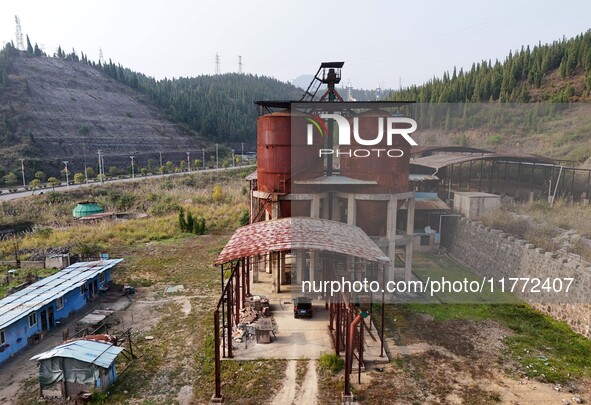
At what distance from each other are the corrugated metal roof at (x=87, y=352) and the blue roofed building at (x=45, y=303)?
3.42m

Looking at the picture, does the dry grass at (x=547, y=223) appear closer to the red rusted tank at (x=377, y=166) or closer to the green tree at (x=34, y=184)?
the red rusted tank at (x=377, y=166)

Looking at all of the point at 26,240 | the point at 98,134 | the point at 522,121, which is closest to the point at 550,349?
the point at 26,240

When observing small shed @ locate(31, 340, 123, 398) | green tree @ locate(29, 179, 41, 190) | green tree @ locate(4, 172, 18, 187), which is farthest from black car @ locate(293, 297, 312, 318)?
green tree @ locate(4, 172, 18, 187)

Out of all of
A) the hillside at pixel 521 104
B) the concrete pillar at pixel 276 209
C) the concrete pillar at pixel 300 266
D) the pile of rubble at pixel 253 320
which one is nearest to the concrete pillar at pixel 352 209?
the concrete pillar at pixel 300 266

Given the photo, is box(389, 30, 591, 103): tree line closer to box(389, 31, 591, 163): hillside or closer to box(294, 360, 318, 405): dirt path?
box(389, 31, 591, 163): hillside

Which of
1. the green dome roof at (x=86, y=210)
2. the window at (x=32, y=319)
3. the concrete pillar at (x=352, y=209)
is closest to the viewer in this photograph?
the window at (x=32, y=319)

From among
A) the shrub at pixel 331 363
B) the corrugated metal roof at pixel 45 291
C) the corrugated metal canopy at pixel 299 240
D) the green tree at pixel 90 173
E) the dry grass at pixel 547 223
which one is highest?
the corrugated metal canopy at pixel 299 240

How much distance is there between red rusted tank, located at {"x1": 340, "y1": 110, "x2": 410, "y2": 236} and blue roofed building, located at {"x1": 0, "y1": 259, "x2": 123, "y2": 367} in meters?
16.6

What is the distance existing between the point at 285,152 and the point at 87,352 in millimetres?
14590

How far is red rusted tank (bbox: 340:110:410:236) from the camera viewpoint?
23.4 metres

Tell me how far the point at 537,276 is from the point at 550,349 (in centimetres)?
599

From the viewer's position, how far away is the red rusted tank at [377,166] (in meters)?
23.4

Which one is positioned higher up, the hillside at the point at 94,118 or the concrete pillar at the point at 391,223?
the hillside at the point at 94,118

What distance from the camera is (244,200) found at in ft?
185
